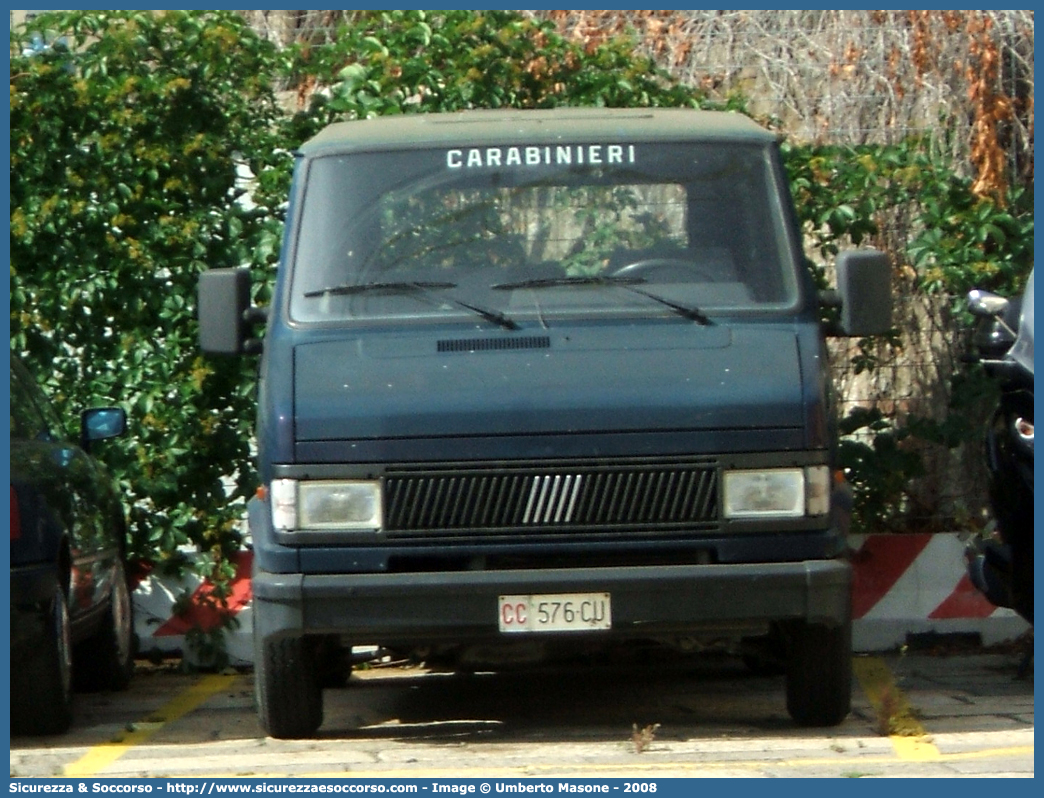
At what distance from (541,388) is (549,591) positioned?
72cm

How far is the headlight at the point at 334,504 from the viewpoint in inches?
253

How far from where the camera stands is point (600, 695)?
27.0ft

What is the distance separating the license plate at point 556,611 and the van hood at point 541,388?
58cm

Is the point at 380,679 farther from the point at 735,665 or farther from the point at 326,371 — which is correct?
the point at 326,371

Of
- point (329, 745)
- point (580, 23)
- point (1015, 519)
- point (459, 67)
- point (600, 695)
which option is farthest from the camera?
point (580, 23)

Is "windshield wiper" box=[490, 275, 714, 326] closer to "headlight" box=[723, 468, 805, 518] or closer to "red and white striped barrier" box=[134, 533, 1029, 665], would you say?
"headlight" box=[723, 468, 805, 518]

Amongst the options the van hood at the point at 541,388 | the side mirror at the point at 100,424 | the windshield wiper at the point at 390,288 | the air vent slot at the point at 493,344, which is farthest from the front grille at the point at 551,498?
the side mirror at the point at 100,424

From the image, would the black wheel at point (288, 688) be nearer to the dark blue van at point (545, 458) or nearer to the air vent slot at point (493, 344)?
the dark blue van at point (545, 458)

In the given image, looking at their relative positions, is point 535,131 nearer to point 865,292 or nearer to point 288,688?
point 865,292

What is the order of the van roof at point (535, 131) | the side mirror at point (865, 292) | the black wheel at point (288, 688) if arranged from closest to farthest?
the black wheel at point (288, 688) < the side mirror at point (865, 292) < the van roof at point (535, 131)

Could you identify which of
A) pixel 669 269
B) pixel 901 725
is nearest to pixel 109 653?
pixel 669 269
